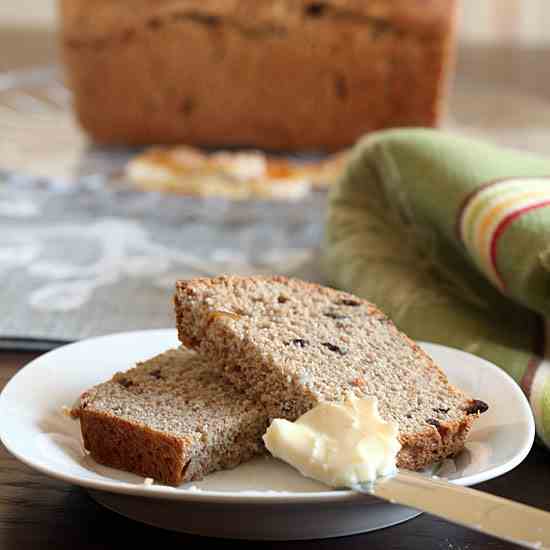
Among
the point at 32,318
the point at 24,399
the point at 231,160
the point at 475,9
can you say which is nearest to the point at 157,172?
the point at 231,160

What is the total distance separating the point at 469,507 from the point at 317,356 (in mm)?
240

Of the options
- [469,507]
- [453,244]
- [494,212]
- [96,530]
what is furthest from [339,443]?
[453,244]

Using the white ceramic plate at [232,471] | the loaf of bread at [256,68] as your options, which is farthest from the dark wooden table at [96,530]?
the loaf of bread at [256,68]

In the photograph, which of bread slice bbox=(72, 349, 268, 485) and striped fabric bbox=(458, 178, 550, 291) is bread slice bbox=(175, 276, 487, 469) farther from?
striped fabric bbox=(458, 178, 550, 291)

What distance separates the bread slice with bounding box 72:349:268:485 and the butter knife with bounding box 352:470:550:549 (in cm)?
14

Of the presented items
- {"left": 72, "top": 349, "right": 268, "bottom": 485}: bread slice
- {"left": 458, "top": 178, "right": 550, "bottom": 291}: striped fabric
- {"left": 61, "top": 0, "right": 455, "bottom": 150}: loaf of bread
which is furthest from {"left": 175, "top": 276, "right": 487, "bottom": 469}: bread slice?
{"left": 61, "top": 0, "right": 455, "bottom": 150}: loaf of bread

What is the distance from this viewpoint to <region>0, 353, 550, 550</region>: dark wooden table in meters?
0.81

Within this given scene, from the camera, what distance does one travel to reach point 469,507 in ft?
2.40

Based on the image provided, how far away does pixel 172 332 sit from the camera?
109 cm

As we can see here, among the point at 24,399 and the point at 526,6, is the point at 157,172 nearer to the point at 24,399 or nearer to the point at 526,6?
the point at 24,399

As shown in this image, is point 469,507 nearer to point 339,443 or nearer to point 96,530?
point 339,443

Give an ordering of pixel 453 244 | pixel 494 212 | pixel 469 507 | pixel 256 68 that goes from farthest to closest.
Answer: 1. pixel 256 68
2. pixel 453 244
3. pixel 494 212
4. pixel 469 507

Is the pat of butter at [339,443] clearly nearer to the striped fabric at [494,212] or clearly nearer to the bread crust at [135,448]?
the bread crust at [135,448]

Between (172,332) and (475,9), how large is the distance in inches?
97.2
